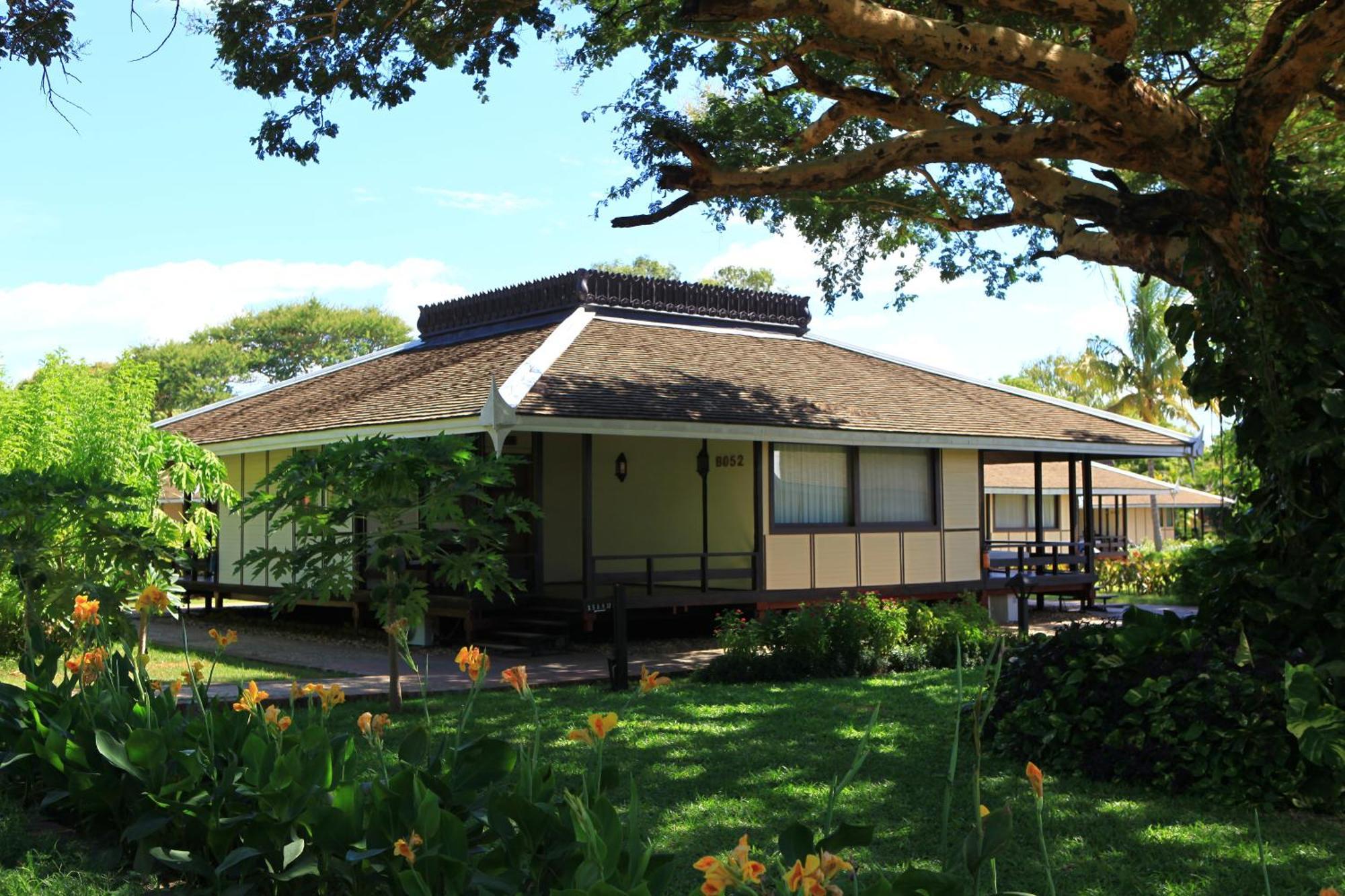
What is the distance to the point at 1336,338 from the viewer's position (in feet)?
24.2

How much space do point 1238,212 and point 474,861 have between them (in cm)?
657

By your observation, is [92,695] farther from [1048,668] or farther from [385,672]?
[385,672]

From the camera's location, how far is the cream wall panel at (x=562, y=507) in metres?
19.5

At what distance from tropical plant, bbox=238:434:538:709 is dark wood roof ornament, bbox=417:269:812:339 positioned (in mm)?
10622

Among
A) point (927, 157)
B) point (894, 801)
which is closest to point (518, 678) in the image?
point (894, 801)

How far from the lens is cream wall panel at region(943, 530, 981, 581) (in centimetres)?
2012

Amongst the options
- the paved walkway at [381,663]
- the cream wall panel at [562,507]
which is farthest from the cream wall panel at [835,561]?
the cream wall panel at [562,507]

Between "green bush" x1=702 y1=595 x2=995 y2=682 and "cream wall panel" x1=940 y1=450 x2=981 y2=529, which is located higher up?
"cream wall panel" x1=940 y1=450 x2=981 y2=529

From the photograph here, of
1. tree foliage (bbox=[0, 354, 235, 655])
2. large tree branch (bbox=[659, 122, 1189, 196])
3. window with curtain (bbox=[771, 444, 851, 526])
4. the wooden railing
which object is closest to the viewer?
large tree branch (bbox=[659, 122, 1189, 196])

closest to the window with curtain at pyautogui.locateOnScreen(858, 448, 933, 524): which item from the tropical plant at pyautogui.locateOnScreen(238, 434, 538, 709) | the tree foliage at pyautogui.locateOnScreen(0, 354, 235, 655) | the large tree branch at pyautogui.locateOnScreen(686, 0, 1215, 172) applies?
the tree foliage at pyautogui.locateOnScreen(0, 354, 235, 655)

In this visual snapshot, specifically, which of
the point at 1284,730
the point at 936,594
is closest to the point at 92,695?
the point at 1284,730

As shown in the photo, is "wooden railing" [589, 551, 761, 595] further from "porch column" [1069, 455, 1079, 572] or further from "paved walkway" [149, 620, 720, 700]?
"porch column" [1069, 455, 1079, 572]

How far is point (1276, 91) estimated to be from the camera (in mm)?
8008

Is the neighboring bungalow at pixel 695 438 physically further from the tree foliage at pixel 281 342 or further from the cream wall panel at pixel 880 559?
the tree foliage at pixel 281 342
